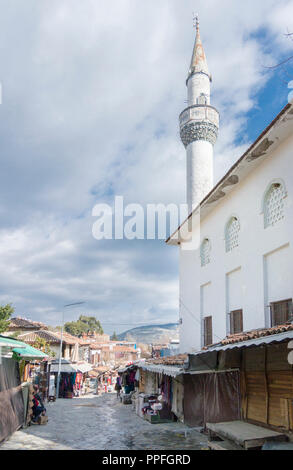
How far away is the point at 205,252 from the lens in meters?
17.0

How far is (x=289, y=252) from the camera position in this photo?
1066cm

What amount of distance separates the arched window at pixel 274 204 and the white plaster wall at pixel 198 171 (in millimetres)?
12420

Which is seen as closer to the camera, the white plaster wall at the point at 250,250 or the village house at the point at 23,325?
the white plaster wall at the point at 250,250

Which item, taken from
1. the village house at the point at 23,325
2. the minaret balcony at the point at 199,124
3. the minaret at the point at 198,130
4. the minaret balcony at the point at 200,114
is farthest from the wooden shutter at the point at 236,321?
the village house at the point at 23,325

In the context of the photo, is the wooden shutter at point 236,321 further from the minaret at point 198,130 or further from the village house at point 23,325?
the village house at point 23,325

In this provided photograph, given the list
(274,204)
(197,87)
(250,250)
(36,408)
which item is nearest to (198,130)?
(197,87)

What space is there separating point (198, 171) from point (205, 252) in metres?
9.66

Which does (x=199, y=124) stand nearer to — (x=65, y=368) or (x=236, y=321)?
(x=236, y=321)

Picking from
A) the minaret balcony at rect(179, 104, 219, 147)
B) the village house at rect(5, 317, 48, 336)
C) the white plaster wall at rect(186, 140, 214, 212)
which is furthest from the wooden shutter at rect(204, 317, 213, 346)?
the village house at rect(5, 317, 48, 336)

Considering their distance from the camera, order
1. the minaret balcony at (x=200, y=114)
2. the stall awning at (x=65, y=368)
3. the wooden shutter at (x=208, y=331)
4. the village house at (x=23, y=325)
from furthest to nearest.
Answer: the village house at (x=23, y=325) < the stall awning at (x=65, y=368) < the minaret balcony at (x=200, y=114) < the wooden shutter at (x=208, y=331)

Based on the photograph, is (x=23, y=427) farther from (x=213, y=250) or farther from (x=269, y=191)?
(x=269, y=191)

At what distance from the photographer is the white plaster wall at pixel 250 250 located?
10.9 m

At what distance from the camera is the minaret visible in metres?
25.2

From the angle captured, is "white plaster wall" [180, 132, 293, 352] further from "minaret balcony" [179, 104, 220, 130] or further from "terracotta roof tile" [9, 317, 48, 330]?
"terracotta roof tile" [9, 317, 48, 330]
